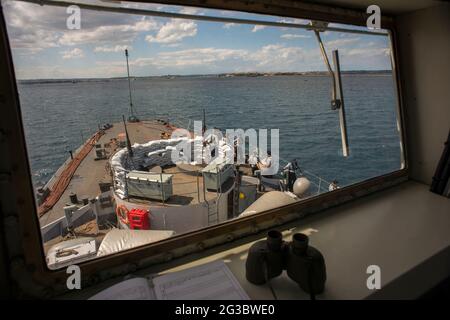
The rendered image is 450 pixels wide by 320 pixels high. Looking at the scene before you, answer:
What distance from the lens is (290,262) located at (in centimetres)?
96

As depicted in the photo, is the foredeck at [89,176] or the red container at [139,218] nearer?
the red container at [139,218]

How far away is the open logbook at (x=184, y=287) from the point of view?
93cm

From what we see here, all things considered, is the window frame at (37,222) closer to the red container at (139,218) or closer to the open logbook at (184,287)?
the open logbook at (184,287)

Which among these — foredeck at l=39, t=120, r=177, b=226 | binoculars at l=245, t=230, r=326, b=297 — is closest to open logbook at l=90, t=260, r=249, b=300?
binoculars at l=245, t=230, r=326, b=297

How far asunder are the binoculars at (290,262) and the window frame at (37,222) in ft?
1.18

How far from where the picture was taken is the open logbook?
0.93m

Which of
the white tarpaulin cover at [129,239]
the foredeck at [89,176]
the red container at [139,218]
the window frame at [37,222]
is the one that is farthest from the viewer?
the foredeck at [89,176]

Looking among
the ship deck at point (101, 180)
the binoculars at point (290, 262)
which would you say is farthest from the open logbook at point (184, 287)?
the ship deck at point (101, 180)

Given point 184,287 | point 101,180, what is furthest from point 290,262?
point 101,180

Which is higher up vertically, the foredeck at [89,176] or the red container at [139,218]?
the foredeck at [89,176]

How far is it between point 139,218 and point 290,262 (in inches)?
178

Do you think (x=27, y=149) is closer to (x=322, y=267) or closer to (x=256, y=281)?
(x=256, y=281)

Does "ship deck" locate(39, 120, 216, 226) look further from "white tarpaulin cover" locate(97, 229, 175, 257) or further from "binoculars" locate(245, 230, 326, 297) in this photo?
"binoculars" locate(245, 230, 326, 297)

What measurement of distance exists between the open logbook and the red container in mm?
4100
